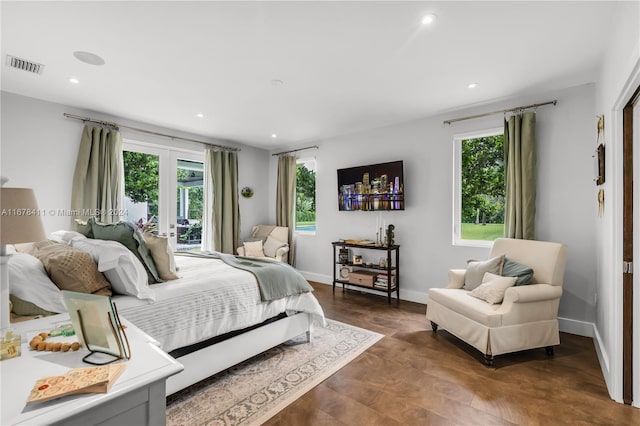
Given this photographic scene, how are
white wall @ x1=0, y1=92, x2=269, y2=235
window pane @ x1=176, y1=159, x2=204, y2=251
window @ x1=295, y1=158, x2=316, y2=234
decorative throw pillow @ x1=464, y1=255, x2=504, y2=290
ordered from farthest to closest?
window @ x1=295, y1=158, x2=316, y2=234 → window pane @ x1=176, y1=159, x2=204, y2=251 → white wall @ x1=0, y1=92, x2=269, y2=235 → decorative throw pillow @ x1=464, y1=255, x2=504, y2=290

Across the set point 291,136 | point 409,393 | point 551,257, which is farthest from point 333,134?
point 409,393

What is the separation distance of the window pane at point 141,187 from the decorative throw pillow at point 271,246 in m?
1.73

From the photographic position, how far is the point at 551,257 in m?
2.82

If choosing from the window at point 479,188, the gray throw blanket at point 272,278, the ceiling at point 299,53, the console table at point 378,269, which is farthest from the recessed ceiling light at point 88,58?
the window at point 479,188

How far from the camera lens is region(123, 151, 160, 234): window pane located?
4.32 metres

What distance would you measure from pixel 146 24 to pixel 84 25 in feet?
1.44

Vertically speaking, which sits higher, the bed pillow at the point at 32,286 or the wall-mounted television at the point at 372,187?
the wall-mounted television at the point at 372,187

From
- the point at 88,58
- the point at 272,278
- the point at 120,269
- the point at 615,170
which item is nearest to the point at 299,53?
the point at 88,58

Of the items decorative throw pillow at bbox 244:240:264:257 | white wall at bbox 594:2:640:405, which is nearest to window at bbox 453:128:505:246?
white wall at bbox 594:2:640:405

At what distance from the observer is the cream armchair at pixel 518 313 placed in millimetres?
2512

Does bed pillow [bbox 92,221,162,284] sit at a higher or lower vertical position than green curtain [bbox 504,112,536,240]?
lower

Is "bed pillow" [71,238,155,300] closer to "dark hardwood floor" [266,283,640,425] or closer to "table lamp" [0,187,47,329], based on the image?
"table lamp" [0,187,47,329]

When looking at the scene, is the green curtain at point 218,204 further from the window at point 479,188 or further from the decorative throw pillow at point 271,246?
the window at point 479,188

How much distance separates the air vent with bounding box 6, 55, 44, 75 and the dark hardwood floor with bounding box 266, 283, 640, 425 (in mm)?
3457
